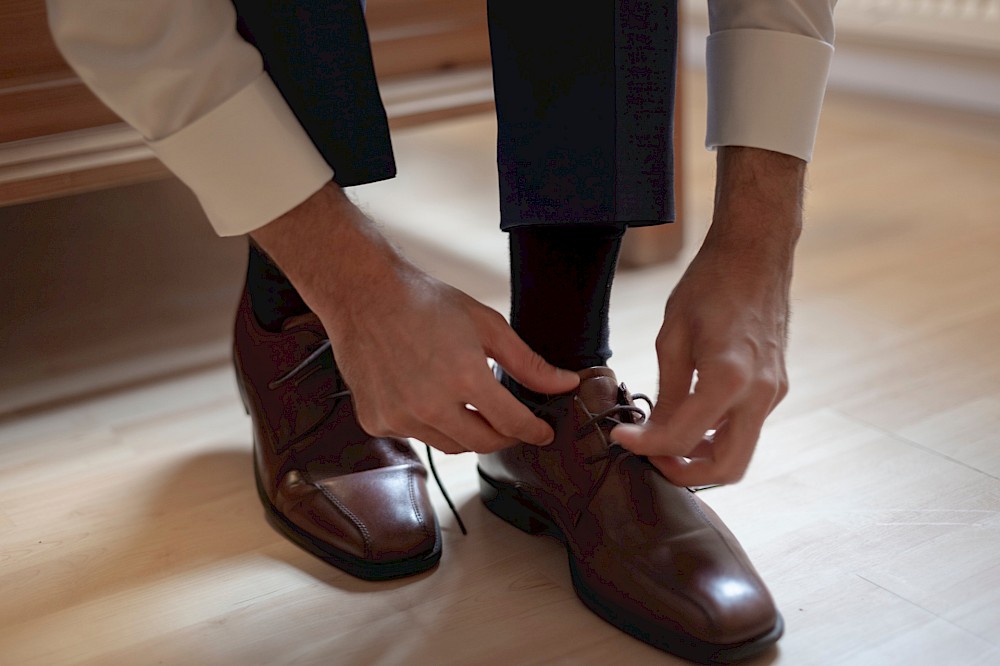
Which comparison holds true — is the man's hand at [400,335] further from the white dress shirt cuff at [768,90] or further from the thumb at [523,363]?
the white dress shirt cuff at [768,90]

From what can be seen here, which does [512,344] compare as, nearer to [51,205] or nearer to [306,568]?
[306,568]

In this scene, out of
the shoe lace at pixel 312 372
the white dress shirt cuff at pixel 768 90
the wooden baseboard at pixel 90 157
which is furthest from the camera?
the wooden baseboard at pixel 90 157

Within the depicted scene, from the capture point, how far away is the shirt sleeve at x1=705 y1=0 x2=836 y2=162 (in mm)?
673

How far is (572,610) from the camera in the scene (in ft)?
2.29

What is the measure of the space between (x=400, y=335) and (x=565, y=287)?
0.59 feet

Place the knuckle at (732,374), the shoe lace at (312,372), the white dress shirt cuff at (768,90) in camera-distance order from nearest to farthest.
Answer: the knuckle at (732,374) < the white dress shirt cuff at (768,90) < the shoe lace at (312,372)

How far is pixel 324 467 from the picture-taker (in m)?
0.79

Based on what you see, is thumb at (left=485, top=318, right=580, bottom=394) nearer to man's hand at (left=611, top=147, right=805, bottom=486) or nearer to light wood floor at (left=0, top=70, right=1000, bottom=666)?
man's hand at (left=611, top=147, right=805, bottom=486)

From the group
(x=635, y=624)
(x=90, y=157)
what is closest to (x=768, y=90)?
(x=635, y=624)

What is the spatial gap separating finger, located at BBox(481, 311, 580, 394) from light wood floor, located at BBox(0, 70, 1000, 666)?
0.52 ft

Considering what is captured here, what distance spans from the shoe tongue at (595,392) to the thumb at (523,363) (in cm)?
4

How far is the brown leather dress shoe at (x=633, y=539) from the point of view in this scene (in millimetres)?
625

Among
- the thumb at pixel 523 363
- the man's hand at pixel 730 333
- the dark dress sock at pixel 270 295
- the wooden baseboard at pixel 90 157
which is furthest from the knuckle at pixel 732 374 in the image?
the wooden baseboard at pixel 90 157

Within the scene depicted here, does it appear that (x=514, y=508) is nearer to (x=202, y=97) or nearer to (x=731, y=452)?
(x=731, y=452)
